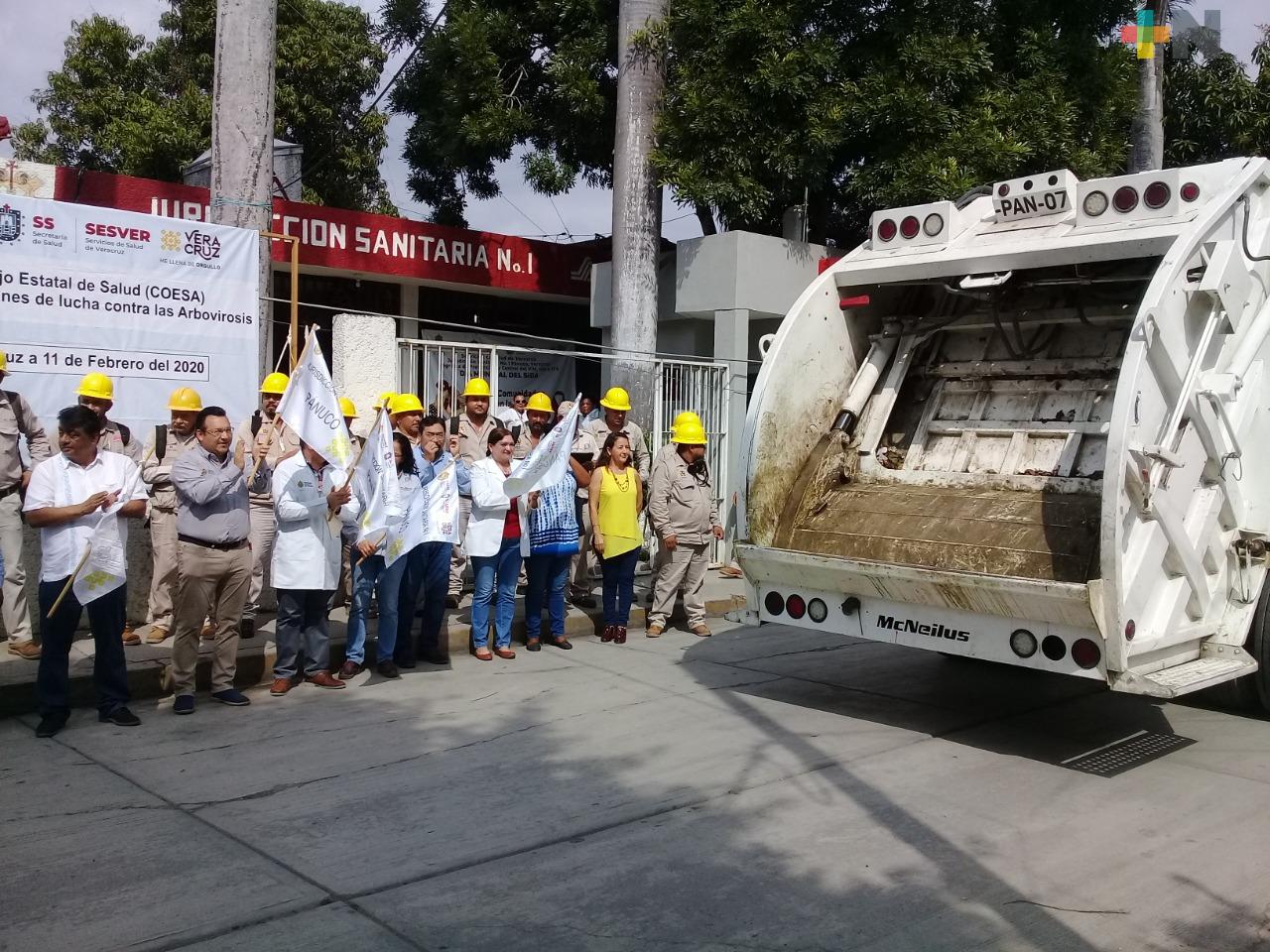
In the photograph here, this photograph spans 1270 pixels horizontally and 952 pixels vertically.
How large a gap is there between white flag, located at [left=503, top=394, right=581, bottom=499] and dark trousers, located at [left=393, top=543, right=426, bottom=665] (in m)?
0.77

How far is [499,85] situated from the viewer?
50.1ft

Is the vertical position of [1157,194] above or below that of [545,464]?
above

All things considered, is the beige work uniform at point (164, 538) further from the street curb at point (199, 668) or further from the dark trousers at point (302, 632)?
the dark trousers at point (302, 632)

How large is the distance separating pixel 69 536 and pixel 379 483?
5.79ft

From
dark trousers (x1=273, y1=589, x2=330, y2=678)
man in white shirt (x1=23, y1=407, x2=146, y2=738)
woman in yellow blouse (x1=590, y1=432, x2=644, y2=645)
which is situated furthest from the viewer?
woman in yellow blouse (x1=590, y1=432, x2=644, y2=645)

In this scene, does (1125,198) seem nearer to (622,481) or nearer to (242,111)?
(622,481)

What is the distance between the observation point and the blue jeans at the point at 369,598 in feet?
24.8

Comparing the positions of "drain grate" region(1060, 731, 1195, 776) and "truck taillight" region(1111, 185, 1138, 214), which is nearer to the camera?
"drain grate" region(1060, 731, 1195, 776)

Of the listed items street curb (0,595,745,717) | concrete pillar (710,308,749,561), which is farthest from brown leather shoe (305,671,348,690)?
concrete pillar (710,308,749,561)

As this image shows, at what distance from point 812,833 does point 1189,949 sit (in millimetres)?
1485

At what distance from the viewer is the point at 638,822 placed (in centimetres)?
503

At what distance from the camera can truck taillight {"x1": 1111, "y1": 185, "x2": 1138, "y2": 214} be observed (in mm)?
6129

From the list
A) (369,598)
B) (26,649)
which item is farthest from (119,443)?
(369,598)

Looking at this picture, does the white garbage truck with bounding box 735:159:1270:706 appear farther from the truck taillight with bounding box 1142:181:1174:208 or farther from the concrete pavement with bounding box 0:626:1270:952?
the concrete pavement with bounding box 0:626:1270:952
